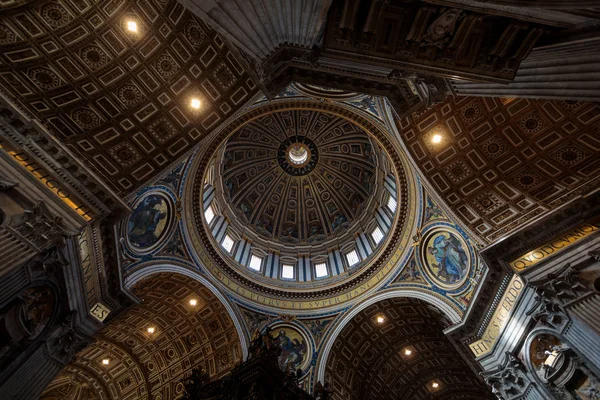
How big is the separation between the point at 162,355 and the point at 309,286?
25.4 ft

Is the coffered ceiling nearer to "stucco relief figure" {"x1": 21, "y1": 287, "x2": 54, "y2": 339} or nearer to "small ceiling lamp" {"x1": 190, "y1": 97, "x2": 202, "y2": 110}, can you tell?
"small ceiling lamp" {"x1": 190, "y1": 97, "x2": 202, "y2": 110}

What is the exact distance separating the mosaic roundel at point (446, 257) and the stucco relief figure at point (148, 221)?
36.4 feet

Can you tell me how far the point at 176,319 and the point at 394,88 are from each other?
14143 mm

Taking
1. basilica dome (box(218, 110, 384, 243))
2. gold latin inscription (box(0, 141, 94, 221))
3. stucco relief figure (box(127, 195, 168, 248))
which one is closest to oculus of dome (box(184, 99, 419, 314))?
stucco relief figure (box(127, 195, 168, 248))

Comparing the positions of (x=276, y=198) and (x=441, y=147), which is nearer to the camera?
(x=441, y=147)

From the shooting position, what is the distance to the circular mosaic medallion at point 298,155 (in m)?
25.5

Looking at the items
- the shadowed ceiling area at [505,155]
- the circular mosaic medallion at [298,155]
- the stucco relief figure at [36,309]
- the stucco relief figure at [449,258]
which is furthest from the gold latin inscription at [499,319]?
the circular mosaic medallion at [298,155]

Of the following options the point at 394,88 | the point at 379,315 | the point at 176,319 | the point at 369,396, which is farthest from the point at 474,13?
the point at 369,396

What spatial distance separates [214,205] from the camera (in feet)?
68.6

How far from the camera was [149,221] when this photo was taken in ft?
50.1

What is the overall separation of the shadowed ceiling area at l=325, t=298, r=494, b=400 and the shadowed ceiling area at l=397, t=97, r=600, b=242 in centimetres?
552

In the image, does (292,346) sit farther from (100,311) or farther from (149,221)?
(100,311)

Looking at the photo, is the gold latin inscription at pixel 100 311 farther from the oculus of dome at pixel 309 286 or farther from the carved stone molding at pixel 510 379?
the carved stone molding at pixel 510 379

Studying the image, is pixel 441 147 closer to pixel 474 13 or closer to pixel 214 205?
pixel 474 13
